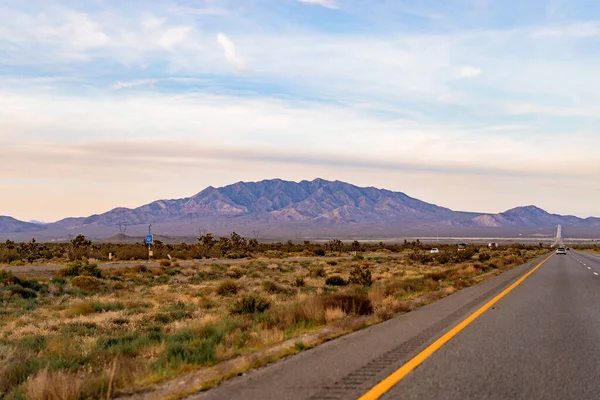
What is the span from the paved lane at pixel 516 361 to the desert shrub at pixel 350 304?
2723mm

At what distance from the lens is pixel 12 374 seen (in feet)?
25.6

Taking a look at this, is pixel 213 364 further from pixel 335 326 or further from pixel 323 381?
pixel 335 326

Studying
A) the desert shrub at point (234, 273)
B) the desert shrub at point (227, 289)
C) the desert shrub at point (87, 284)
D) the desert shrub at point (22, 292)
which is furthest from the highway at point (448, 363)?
the desert shrub at point (234, 273)

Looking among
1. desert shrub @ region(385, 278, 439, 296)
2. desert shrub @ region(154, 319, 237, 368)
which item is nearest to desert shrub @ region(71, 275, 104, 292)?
desert shrub @ region(385, 278, 439, 296)

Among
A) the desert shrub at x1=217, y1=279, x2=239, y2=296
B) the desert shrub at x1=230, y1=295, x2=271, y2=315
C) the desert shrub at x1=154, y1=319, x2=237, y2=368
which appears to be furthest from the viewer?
the desert shrub at x1=217, y1=279, x2=239, y2=296

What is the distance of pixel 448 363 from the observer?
801cm

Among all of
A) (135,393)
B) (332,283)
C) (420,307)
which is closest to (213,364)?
(135,393)

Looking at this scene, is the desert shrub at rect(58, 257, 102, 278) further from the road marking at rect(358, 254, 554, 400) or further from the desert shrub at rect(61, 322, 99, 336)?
the road marking at rect(358, 254, 554, 400)

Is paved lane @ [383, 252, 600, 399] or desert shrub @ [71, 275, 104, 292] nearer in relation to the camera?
paved lane @ [383, 252, 600, 399]

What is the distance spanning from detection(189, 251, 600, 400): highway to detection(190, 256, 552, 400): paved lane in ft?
0.04

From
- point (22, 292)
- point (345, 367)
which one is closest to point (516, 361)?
point (345, 367)

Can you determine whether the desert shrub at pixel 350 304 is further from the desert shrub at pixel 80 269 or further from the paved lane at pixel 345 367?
the desert shrub at pixel 80 269

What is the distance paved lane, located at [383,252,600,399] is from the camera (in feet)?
21.4

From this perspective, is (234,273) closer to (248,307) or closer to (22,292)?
(22,292)
